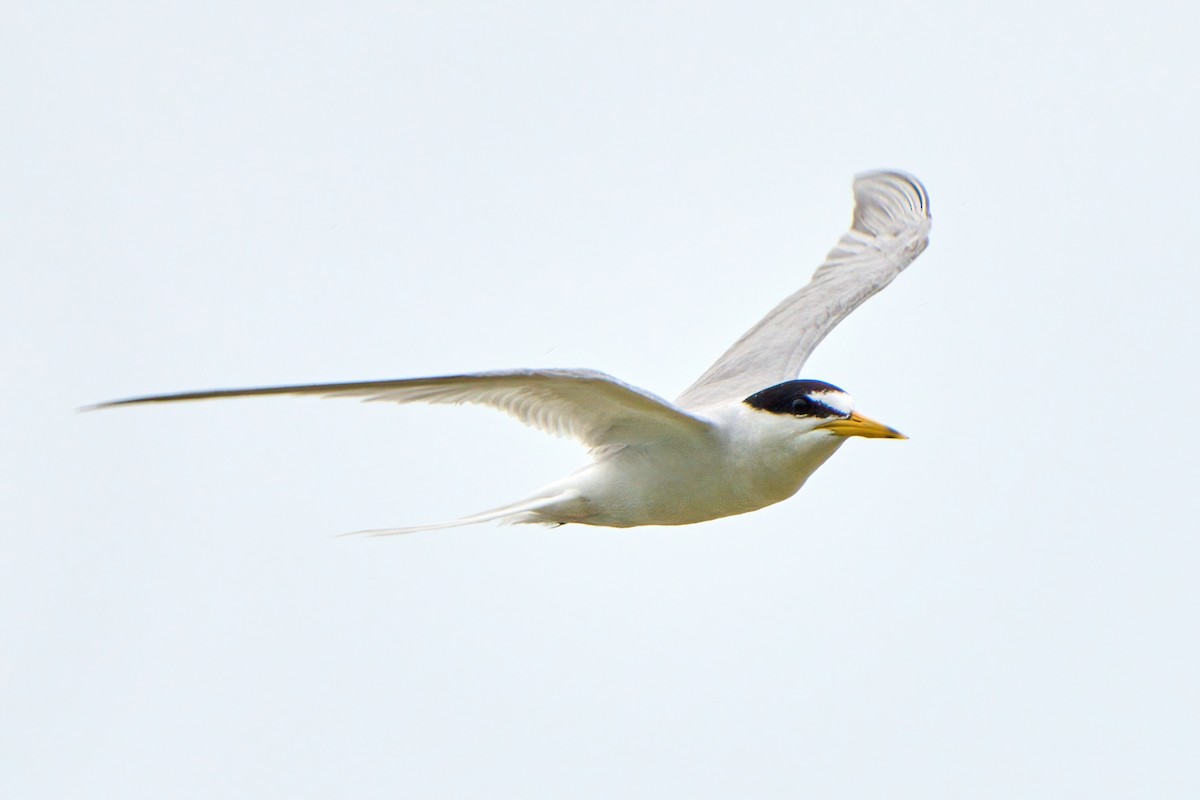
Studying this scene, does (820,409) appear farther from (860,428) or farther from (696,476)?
(696,476)

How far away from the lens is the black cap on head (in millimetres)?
7793

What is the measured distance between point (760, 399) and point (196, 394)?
335 centimetres

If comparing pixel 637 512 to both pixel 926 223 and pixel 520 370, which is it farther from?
pixel 926 223

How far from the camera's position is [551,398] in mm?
7867

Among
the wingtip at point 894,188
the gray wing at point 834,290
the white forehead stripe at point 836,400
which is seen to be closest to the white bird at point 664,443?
the white forehead stripe at point 836,400

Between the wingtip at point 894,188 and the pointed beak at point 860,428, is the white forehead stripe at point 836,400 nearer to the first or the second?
the pointed beak at point 860,428

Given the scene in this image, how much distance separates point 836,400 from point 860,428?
0.21 m

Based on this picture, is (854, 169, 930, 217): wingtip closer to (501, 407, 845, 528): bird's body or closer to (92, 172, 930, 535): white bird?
(92, 172, 930, 535): white bird

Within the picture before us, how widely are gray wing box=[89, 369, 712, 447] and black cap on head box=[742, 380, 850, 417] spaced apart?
1.17ft

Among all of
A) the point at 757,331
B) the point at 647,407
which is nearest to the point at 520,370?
the point at 647,407

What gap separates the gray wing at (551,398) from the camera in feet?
20.5

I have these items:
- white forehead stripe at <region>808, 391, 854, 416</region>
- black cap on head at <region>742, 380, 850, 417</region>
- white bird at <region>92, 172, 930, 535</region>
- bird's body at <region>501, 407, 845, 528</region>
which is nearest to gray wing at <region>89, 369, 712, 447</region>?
white bird at <region>92, 172, 930, 535</region>

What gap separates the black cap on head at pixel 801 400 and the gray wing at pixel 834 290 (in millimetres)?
1303

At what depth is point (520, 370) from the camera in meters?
6.68
